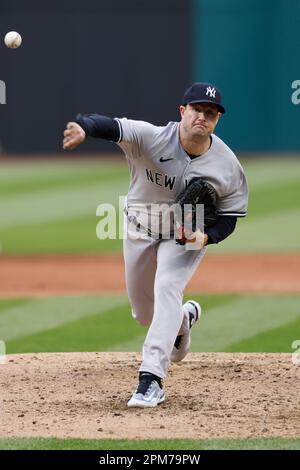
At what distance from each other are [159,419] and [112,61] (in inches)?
669

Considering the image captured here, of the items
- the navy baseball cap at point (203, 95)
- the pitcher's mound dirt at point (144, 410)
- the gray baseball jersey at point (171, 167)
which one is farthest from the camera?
the gray baseball jersey at point (171, 167)

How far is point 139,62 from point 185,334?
1585 cm

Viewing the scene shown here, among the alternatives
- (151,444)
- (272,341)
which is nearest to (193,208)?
(151,444)

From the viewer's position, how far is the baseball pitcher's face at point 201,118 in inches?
211

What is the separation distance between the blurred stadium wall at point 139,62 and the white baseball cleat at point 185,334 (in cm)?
1494

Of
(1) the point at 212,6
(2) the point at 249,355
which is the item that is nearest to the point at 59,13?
(1) the point at 212,6

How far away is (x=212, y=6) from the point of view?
70.1ft

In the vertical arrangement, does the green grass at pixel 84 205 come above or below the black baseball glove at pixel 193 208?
above

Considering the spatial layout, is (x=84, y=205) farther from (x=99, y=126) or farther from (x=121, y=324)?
(x=99, y=126)

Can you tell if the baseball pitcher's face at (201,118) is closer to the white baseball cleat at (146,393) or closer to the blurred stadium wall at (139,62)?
the white baseball cleat at (146,393)

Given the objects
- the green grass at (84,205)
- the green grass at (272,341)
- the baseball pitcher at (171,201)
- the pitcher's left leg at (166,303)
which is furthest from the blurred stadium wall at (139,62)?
the pitcher's left leg at (166,303)

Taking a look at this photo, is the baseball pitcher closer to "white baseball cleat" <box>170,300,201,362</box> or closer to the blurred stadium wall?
"white baseball cleat" <box>170,300,201,362</box>

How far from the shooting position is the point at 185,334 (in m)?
6.19

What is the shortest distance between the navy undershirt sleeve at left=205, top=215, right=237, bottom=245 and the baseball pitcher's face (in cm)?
49
